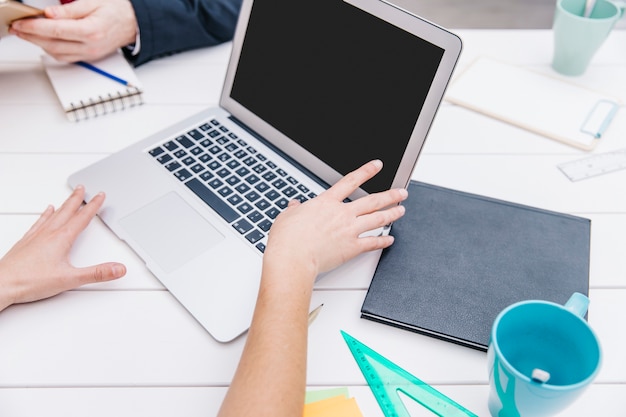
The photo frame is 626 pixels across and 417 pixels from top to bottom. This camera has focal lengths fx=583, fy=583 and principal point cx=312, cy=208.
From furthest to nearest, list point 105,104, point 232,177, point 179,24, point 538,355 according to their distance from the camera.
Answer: point 179,24
point 105,104
point 232,177
point 538,355

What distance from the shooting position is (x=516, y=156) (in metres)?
0.92

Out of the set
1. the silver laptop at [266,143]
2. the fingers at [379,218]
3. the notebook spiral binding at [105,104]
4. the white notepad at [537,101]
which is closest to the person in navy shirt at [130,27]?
the notebook spiral binding at [105,104]

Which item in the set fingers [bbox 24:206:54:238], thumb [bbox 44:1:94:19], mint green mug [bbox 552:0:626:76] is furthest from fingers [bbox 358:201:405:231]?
thumb [bbox 44:1:94:19]

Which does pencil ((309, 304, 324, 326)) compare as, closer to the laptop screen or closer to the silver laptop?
the silver laptop

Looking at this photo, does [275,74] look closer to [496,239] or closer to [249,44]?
[249,44]

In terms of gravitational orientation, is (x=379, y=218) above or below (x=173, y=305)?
above

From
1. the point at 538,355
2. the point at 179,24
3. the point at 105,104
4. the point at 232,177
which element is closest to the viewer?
the point at 538,355

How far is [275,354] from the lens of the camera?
0.58 m

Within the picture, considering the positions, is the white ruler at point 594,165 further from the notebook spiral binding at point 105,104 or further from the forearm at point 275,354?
the notebook spiral binding at point 105,104

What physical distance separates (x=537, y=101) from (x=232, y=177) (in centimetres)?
55

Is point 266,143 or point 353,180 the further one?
point 266,143

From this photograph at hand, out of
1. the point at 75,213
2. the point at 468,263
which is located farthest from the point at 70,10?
the point at 468,263

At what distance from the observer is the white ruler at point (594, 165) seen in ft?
2.91

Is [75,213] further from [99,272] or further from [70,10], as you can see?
[70,10]
